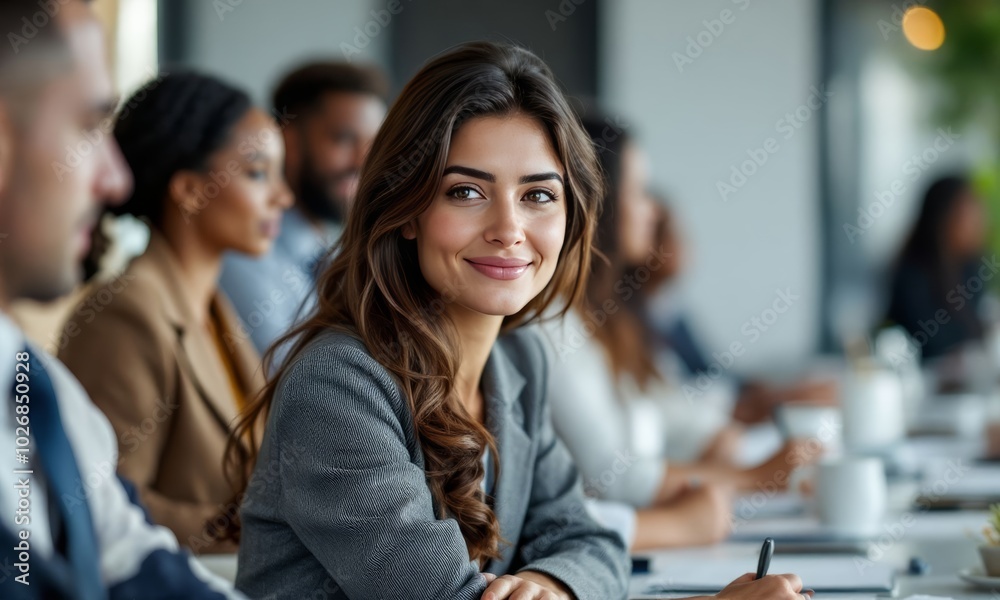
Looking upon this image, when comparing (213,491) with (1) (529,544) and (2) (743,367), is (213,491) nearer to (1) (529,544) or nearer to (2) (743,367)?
(1) (529,544)

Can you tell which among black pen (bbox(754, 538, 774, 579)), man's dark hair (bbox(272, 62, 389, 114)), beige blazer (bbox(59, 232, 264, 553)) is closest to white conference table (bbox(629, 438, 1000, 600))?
black pen (bbox(754, 538, 774, 579))

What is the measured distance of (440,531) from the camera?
120 cm

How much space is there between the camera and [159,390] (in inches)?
78.9

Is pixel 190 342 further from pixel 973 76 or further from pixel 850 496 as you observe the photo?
pixel 973 76

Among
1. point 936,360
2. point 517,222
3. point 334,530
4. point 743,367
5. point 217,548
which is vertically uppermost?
point 517,222

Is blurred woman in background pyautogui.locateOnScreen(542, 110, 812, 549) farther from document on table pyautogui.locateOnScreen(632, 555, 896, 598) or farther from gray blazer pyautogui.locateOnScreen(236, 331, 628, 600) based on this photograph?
gray blazer pyautogui.locateOnScreen(236, 331, 628, 600)

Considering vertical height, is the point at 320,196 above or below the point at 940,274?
above

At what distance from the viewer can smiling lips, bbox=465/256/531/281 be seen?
134 centimetres

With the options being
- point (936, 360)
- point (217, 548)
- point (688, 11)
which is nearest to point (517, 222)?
point (217, 548)

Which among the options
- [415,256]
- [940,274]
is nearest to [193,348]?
[415,256]

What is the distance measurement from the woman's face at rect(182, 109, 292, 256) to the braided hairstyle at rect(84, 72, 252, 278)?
0.04 metres

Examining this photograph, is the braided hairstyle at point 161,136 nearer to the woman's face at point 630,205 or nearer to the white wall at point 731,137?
the woman's face at point 630,205

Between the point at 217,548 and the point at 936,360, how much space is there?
142 inches

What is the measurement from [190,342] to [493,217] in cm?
95
